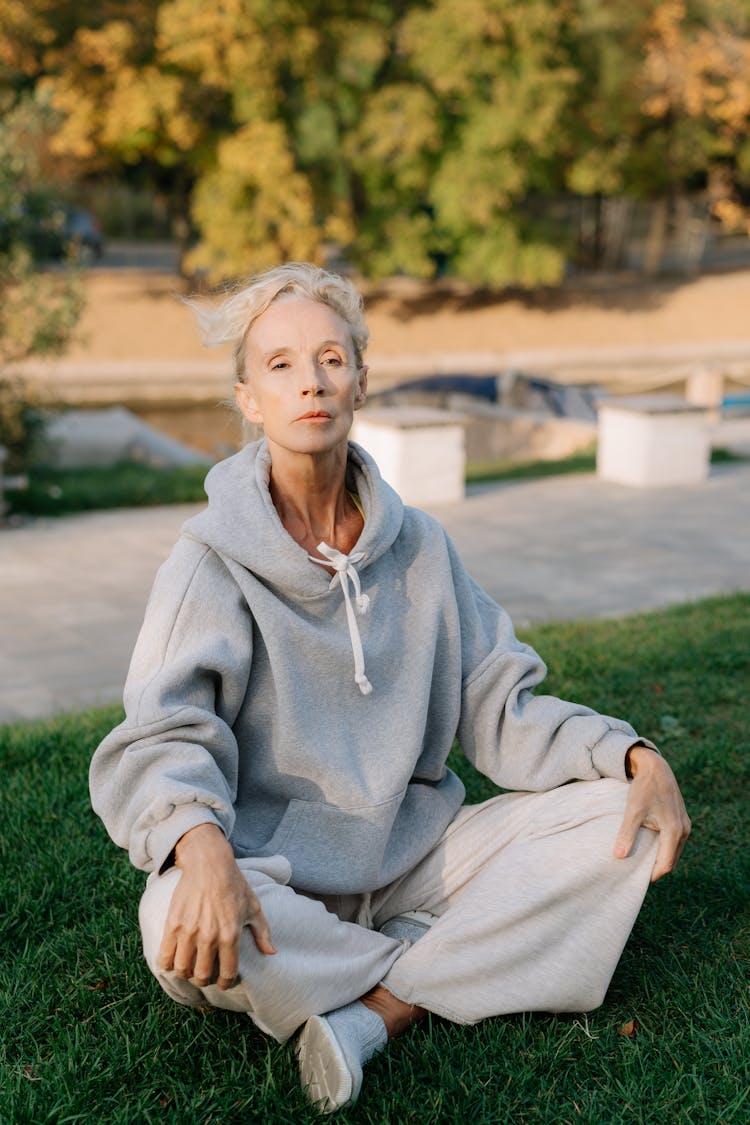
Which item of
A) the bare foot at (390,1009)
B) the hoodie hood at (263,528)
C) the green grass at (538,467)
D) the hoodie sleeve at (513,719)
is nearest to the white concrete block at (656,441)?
the green grass at (538,467)

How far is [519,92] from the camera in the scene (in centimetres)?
2395

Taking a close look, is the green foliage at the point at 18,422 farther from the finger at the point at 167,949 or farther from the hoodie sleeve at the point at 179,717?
the finger at the point at 167,949

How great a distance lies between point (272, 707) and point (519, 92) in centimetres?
2329

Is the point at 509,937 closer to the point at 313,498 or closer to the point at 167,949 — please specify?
the point at 167,949

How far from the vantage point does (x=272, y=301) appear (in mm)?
2727

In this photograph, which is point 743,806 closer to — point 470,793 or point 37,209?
point 470,793

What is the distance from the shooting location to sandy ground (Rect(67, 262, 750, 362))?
2627 cm

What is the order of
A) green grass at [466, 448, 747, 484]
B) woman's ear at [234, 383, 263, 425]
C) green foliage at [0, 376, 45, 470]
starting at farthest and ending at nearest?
green grass at [466, 448, 747, 484]
green foliage at [0, 376, 45, 470]
woman's ear at [234, 383, 263, 425]

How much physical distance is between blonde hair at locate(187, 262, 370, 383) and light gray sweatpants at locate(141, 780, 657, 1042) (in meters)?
1.07

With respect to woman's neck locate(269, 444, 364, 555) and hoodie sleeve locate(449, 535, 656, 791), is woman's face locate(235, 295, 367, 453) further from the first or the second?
hoodie sleeve locate(449, 535, 656, 791)

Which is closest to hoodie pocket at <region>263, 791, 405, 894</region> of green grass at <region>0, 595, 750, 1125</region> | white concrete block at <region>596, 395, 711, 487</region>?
green grass at <region>0, 595, 750, 1125</region>

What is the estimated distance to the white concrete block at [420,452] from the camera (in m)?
9.52

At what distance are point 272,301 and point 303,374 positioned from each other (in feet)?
0.62

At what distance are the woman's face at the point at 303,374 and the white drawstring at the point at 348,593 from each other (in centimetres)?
22
